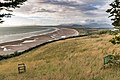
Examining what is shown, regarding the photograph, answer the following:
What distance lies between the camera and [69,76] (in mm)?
23281

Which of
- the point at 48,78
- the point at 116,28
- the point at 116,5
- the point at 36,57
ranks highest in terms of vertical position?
the point at 116,5

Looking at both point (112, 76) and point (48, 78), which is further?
point (48, 78)

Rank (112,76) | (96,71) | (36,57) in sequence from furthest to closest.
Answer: (36,57) < (96,71) < (112,76)

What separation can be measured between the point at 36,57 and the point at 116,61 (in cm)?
2453

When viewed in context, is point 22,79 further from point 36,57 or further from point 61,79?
point 36,57

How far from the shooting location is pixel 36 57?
4809 centimetres

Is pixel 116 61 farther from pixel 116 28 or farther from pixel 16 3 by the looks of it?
pixel 16 3

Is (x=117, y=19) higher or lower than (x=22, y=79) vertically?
higher

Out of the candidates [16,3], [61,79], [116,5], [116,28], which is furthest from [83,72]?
[16,3]

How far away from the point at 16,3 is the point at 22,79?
1066cm

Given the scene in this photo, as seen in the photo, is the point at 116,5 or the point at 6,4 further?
the point at 6,4

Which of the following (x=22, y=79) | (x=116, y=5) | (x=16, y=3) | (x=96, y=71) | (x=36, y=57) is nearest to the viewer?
(x=116, y=5)

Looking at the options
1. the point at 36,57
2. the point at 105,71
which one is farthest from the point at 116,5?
the point at 36,57

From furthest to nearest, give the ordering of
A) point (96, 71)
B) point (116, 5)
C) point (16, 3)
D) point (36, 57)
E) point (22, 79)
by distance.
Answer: point (36, 57) → point (16, 3) → point (22, 79) → point (96, 71) → point (116, 5)
